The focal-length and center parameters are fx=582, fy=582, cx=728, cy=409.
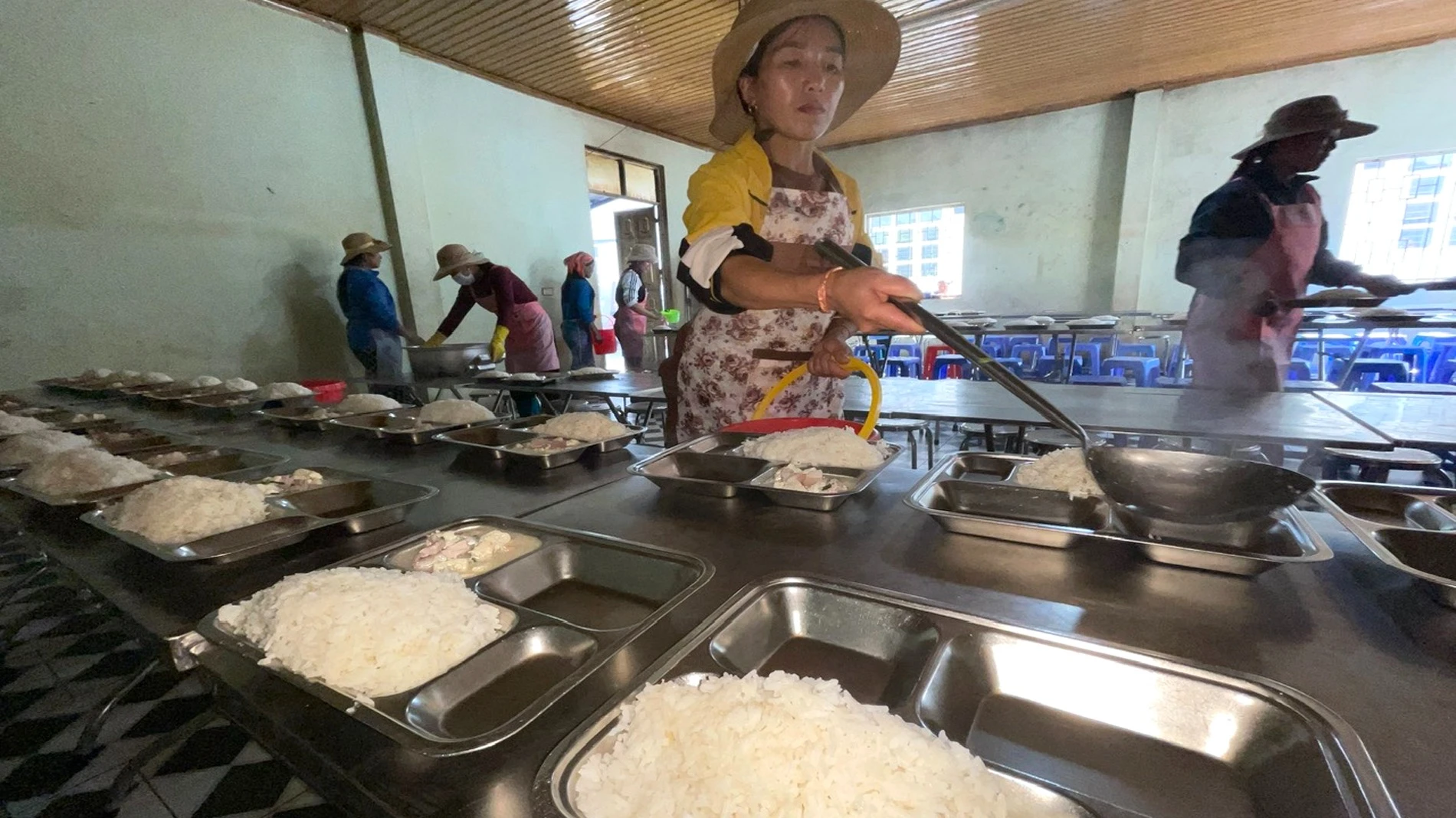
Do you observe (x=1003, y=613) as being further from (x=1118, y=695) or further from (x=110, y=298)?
(x=110, y=298)

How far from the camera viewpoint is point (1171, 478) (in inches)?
43.7

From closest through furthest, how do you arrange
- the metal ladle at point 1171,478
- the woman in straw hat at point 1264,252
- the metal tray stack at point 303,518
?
1. the metal ladle at point 1171,478
2. the metal tray stack at point 303,518
3. the woman in straw hat at point 1264,252

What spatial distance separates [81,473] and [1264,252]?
4778 mm

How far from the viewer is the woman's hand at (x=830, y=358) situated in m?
1.77

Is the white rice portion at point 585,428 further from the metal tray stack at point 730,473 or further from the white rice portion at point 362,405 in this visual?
the white rice portion at point 362,405

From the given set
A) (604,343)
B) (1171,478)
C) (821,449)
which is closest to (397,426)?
(821,449)

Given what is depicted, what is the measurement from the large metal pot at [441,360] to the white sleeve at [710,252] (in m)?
3.45

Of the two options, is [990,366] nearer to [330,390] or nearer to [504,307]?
[330,390]

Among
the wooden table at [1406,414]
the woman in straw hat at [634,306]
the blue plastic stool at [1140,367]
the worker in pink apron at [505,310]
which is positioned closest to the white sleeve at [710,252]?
the wooden table at [1406,414]

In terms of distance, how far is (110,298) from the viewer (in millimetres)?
4359

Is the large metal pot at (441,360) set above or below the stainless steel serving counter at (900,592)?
above

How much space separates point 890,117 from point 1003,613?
31.1ft

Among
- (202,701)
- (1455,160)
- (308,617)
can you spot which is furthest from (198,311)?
(1455,160)

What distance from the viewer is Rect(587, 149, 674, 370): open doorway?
322 inches
